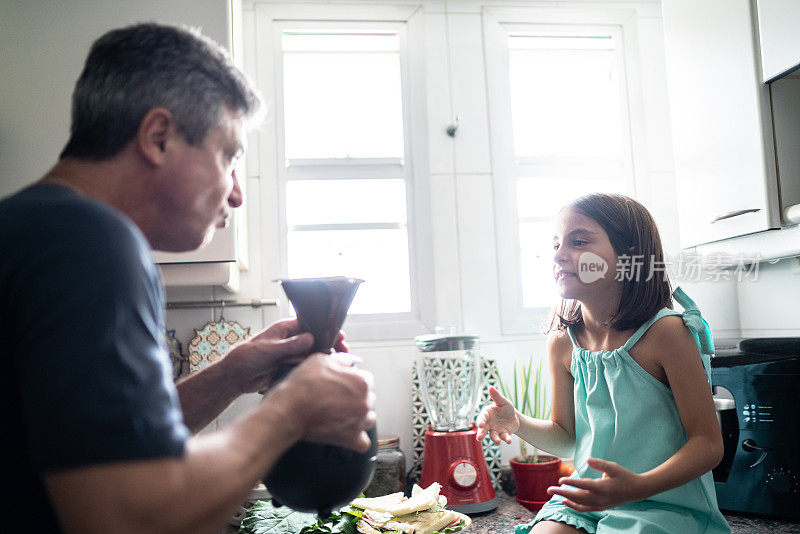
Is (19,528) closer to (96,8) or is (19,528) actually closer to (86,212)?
(86,212)

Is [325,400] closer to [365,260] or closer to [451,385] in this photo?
[451,385]

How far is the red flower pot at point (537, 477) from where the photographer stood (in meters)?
1.60

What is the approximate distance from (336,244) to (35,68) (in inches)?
36.8

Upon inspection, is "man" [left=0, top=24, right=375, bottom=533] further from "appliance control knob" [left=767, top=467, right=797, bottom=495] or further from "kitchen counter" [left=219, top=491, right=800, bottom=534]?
"appliance control knob" [left=767, top=467, right=797, bottom=495]

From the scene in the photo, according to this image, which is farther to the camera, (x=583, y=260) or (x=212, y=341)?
(x=212, y=341)

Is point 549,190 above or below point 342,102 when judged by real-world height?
below

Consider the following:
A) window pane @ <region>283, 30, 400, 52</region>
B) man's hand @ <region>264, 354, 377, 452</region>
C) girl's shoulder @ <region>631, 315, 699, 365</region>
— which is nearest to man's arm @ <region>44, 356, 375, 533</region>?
man's hand @ <region>264, 354, 377, 452</region>

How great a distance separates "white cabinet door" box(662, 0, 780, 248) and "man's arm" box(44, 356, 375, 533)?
1163 mm

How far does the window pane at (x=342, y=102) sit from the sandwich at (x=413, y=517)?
3.55 feet

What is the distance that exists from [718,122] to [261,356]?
1277 millimetres

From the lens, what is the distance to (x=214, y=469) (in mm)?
566

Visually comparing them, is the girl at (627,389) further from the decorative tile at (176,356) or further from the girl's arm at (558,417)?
the decorative tile at (176,356)

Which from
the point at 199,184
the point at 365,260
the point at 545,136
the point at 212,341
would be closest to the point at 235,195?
the point at 199,184

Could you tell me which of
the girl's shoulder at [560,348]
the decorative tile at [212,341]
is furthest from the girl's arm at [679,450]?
the decorative tile at [212,341]
